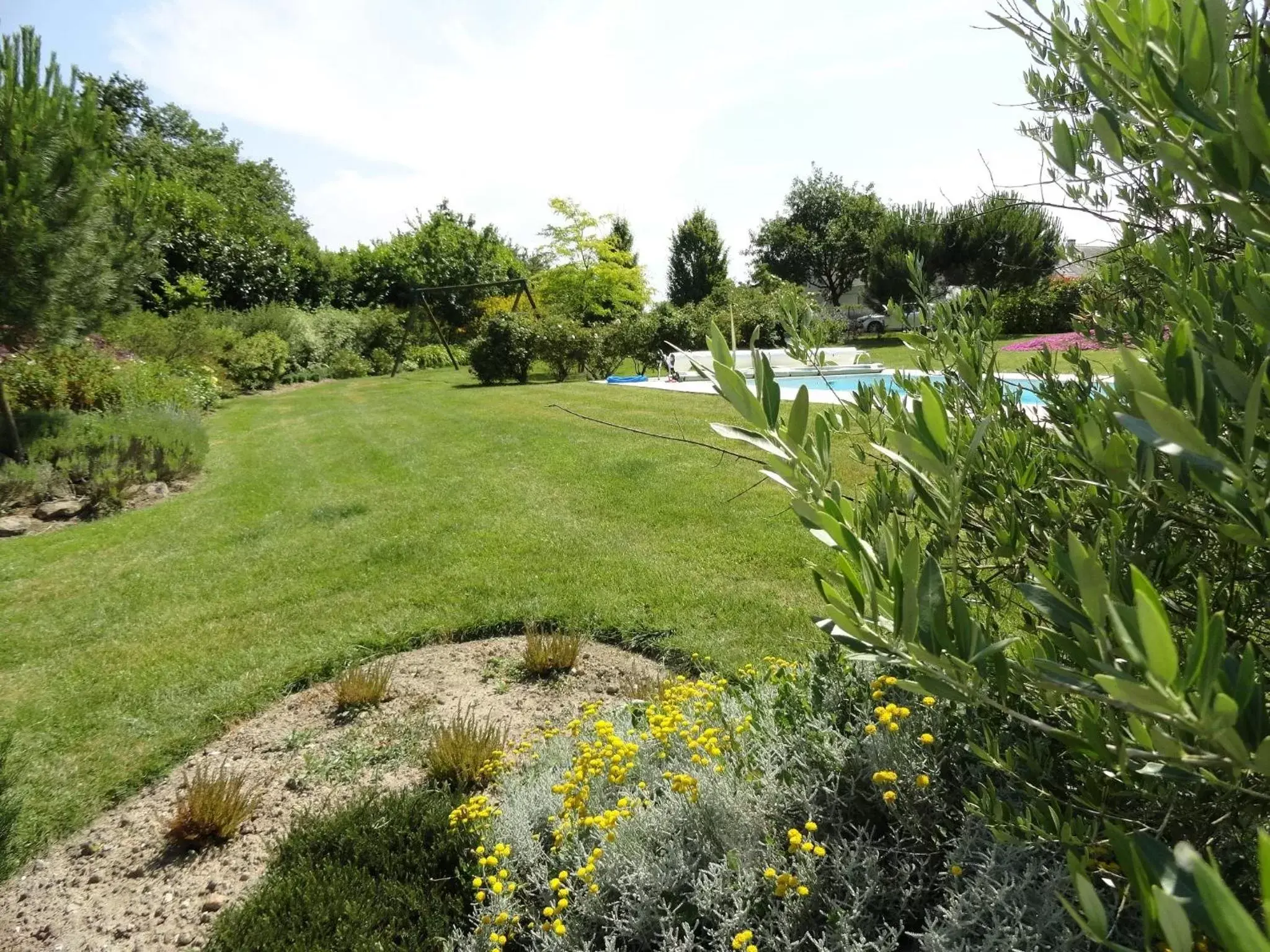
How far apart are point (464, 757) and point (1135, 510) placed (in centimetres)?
303

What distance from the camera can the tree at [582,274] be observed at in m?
33.7

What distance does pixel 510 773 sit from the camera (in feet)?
10.9

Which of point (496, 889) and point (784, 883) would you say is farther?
point (496, 889)

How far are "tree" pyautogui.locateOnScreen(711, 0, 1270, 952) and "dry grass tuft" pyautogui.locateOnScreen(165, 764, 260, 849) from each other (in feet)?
10.5

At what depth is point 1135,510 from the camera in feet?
4.35

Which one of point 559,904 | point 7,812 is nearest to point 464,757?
point 559,904

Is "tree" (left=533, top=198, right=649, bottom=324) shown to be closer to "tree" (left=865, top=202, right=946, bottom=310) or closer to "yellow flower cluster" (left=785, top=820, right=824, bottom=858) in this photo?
"tree" (left=865, top=202, right=946, bottom=310)

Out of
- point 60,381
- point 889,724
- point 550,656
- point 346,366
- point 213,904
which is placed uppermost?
point 346,366

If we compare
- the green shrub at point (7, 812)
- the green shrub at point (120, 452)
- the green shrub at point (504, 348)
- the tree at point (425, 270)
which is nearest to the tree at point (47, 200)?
the green shrub at point (120, 452)

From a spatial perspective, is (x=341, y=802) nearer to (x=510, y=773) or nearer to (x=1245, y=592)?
(x=510, y=773)

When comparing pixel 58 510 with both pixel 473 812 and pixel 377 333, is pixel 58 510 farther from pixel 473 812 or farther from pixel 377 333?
pixel 377 333

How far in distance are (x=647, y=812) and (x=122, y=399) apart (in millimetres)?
14025

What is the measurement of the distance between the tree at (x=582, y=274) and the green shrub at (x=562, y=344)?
1154 centimetres

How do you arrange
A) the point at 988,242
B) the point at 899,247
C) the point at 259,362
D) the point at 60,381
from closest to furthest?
the point at 60,381 → the point at 259,362 → the point at 899,247 → the point at 988,242
